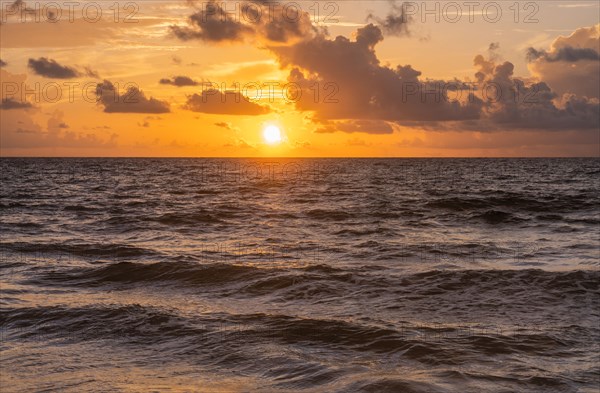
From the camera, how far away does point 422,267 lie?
16281mm

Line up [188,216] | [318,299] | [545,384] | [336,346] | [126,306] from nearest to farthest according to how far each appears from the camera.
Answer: [545,384]
[336,346]
[126,306]
[318,299]
[188,216]

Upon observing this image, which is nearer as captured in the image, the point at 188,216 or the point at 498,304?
the point at 498,304

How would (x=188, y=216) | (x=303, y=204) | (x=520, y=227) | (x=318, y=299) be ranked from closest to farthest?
(x=318, y=299) → (x=520, y=227) → (x=188, y=216) → (x=303, y=204)

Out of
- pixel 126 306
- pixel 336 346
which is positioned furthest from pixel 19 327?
pixel 336 346

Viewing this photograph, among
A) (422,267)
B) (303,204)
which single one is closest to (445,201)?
(303,204)

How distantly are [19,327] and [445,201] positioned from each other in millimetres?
32529

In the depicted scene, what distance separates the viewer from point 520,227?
2694cm

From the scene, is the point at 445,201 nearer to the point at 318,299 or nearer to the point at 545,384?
the point at 318,299

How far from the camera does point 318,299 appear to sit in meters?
13.0

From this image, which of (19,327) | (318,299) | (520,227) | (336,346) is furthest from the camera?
(520,227)

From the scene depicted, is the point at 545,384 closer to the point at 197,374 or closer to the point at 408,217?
the point at 197,374

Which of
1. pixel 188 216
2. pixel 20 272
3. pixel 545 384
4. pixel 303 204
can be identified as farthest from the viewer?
pixel 303 204

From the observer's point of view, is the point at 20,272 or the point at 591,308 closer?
the point at 591,308

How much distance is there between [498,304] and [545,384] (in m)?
4.60
